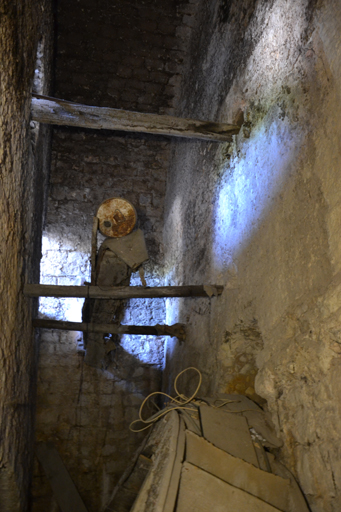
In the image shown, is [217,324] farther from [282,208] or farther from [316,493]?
[316,493]

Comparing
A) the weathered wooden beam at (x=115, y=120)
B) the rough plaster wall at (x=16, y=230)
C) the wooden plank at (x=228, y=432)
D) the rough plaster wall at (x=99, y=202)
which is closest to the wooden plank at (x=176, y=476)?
the wooden plank at (x=228, y=432)

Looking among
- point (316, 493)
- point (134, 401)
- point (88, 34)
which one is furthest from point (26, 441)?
point (88, 34)

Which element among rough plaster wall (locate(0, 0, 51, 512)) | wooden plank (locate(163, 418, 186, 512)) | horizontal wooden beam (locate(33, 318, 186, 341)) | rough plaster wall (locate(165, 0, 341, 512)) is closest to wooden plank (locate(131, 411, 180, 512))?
wooden plank (locate(163, 418, 186, 512))

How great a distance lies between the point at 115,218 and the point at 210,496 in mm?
3172

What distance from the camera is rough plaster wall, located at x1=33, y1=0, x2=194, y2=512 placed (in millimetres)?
5238

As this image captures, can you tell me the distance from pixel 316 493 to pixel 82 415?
403 centimetres

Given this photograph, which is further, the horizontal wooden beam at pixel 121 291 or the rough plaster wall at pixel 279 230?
the horizontal wooden beam at pixel 121 291

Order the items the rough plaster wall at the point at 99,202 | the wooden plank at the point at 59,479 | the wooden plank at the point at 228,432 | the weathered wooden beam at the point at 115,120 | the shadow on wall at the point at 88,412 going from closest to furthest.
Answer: the wooden plank at the point at 228,432 < the weathered wooden beam at the point at 115,120 < the wooden plank at the point at 59,479 < the shadow on wall at the point at 88,412 < the rough plaster wall at the point at 99,202

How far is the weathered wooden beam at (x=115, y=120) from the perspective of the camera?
11.2 ft

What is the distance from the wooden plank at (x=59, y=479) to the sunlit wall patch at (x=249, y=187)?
321cm

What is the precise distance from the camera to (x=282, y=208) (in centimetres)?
252

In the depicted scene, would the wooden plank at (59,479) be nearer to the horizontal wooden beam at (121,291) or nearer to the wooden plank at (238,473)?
the horizontal wooden beam at (121,291)

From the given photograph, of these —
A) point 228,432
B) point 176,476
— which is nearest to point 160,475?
point 176,476

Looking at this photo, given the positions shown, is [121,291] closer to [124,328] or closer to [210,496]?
[124,328]
